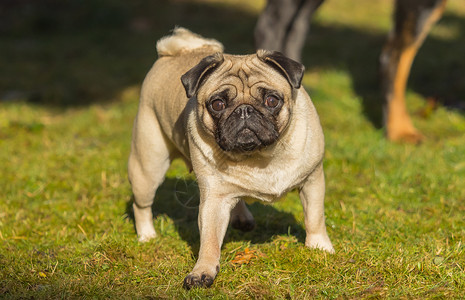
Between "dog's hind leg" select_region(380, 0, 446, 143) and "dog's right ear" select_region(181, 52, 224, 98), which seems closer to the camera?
"dog's right ear" select_region(181, 52, 224, 98)

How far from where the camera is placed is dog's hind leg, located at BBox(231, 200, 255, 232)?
14.1 feet

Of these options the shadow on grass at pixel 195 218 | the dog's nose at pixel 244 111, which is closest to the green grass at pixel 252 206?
the shadow on grass at pixel 195 218

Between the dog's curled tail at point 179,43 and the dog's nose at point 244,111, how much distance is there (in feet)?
3.93

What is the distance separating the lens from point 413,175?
538 cm

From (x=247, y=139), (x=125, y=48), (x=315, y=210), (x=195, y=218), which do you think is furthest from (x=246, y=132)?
(x=125, y=48)

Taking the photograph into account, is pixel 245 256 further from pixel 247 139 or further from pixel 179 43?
pixel 179 43

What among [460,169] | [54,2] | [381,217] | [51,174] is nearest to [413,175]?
[460,169]

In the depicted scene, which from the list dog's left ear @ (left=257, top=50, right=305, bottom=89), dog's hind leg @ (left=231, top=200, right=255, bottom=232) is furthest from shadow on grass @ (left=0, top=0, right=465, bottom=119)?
dog's left ear @ (left=257, top=50, right=305, bottom=89)

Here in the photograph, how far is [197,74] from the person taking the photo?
3359 mm

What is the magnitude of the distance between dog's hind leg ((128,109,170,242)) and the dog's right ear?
30.7 inches

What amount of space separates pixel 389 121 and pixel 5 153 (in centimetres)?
404

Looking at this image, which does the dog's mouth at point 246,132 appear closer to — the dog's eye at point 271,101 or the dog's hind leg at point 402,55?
the dog's eye at point 271,101

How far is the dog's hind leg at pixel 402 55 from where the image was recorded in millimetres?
6348

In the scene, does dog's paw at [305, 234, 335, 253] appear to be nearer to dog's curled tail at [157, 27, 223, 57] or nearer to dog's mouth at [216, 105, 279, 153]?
dog's mouth at [216, 105, 279, 153]
